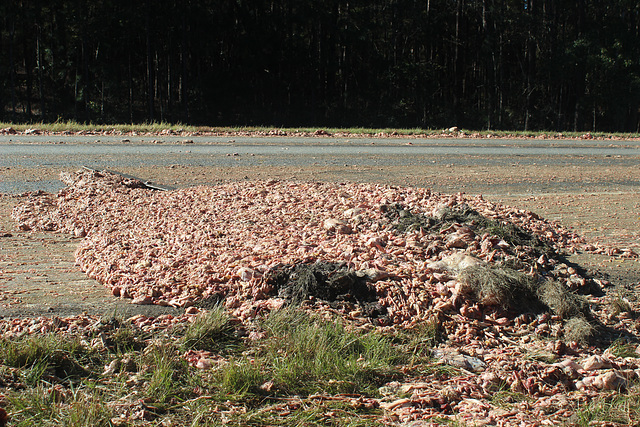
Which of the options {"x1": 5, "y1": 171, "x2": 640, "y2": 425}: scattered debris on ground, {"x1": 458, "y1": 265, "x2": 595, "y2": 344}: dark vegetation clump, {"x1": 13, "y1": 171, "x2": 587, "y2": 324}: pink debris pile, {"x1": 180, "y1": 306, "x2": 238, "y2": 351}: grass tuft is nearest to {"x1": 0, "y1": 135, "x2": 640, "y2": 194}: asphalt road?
{"x1": 13, "y1": 171, "x2": 587, "y2": 324}: pink debris pile

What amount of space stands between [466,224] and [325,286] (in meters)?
2.07

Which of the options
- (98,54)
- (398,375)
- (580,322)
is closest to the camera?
(398,375)

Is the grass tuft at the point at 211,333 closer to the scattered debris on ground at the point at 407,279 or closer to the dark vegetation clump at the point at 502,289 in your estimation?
the scattered debris on ground at the point at 407,279

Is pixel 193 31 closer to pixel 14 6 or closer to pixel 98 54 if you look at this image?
pixel 98 54

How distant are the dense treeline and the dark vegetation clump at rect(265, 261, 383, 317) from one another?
91.2 ft

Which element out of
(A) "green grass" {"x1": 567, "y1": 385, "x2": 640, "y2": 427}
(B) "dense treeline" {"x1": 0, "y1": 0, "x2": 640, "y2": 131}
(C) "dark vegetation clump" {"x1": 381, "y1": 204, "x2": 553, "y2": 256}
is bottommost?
(A) "green grass" {"x1": 567, "y1": 385, "x2": 640, "y2": 427}

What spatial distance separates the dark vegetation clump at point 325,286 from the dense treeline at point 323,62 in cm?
2781

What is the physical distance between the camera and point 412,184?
9773mm

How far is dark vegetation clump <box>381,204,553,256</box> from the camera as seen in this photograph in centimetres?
575

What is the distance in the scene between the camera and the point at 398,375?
3.53 m

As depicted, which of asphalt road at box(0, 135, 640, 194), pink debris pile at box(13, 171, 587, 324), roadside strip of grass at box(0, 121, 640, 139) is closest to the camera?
pink debris pile at box(13, 171, 587, 324)

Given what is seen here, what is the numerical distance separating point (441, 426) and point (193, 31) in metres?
33.3

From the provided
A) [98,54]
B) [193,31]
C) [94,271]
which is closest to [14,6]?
[98,54]

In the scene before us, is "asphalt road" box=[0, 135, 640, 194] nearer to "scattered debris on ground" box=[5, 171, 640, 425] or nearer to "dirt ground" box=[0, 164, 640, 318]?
"dirt ground" box=[0, 164, 640, 318]
